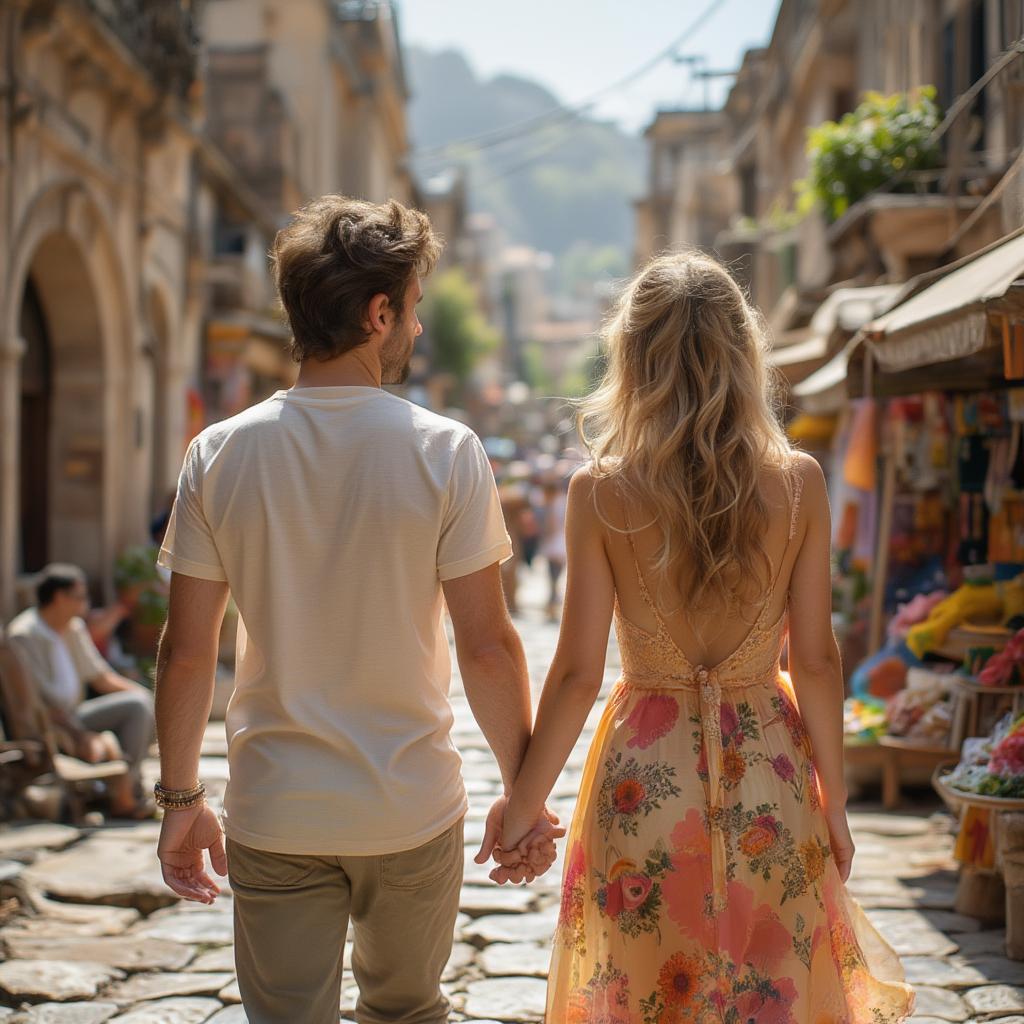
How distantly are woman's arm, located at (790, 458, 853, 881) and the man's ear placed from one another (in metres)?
0.97

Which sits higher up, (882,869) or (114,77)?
(114,77)

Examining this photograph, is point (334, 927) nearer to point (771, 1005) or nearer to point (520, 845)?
point (520, 845)

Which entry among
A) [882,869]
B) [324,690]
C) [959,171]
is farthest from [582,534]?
[959,171]

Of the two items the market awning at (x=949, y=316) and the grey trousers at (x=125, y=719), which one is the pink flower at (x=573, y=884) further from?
the grey trousers at (x=125, y=719)

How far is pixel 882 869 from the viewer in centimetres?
617

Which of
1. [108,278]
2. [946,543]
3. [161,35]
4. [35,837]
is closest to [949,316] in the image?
[946,543]

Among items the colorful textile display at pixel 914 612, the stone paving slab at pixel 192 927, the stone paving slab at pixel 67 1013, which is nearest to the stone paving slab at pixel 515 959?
the stone paving slab at pixel 192 927

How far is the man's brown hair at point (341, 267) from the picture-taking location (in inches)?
108

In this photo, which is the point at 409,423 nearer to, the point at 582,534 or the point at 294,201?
the point at 582,534

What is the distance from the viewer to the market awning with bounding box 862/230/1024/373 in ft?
15.2

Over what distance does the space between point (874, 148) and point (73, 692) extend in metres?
7.51

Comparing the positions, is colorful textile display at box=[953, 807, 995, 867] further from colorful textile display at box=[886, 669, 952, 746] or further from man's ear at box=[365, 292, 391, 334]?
man's ear at box=[365, 292, 391, 334]

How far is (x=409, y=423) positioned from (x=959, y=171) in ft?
23.7

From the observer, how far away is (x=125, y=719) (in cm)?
789
